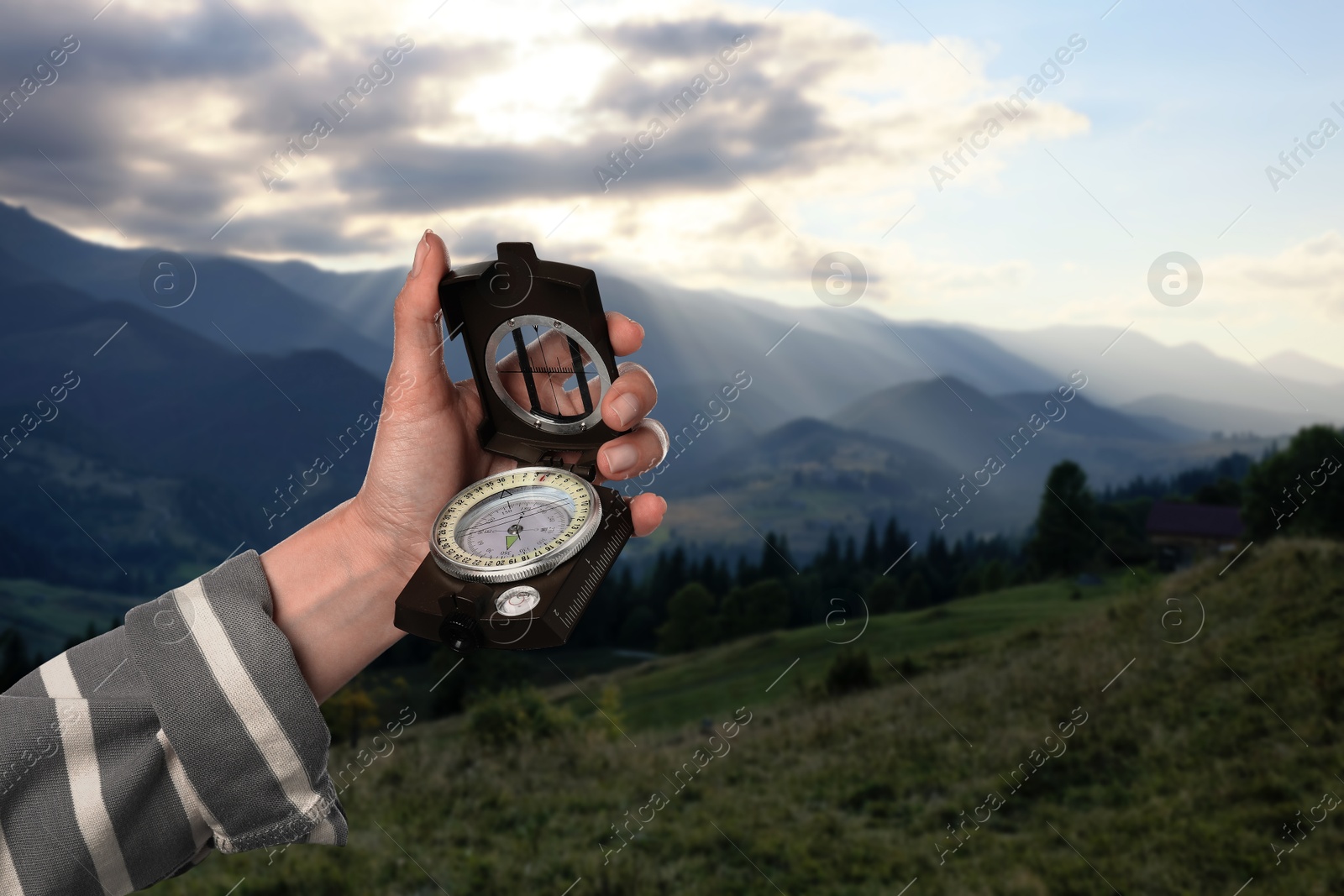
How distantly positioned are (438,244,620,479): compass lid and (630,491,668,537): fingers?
0.72ft

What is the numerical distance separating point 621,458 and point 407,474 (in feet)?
2.06

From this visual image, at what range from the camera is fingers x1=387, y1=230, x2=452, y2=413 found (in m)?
2.43

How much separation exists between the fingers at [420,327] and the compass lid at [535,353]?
0.04m

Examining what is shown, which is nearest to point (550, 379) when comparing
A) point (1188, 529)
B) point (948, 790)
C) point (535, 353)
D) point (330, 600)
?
point (535, 353)

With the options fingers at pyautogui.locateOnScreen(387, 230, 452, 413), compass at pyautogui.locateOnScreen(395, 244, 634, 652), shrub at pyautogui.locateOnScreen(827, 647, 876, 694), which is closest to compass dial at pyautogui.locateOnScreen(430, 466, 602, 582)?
compass at pyautogui.locateOnScreen(395, 244, 634, 652)

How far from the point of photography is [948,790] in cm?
797

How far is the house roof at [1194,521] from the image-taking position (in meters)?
→ 18.4

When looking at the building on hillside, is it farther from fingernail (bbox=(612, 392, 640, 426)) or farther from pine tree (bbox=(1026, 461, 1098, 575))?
fingernail (bbox=(612, 392, 640, 426))

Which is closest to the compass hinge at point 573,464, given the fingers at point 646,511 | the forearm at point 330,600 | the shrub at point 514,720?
the fingers at point 646,511

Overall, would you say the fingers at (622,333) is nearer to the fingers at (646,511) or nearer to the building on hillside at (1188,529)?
the fingers at (646,511)

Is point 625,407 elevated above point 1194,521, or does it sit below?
above

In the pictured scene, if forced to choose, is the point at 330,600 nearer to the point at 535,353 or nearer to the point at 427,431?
the point at 427,431

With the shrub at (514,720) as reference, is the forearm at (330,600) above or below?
above

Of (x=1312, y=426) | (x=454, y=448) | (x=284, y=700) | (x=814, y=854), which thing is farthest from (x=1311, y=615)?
(x=284, y=700)
